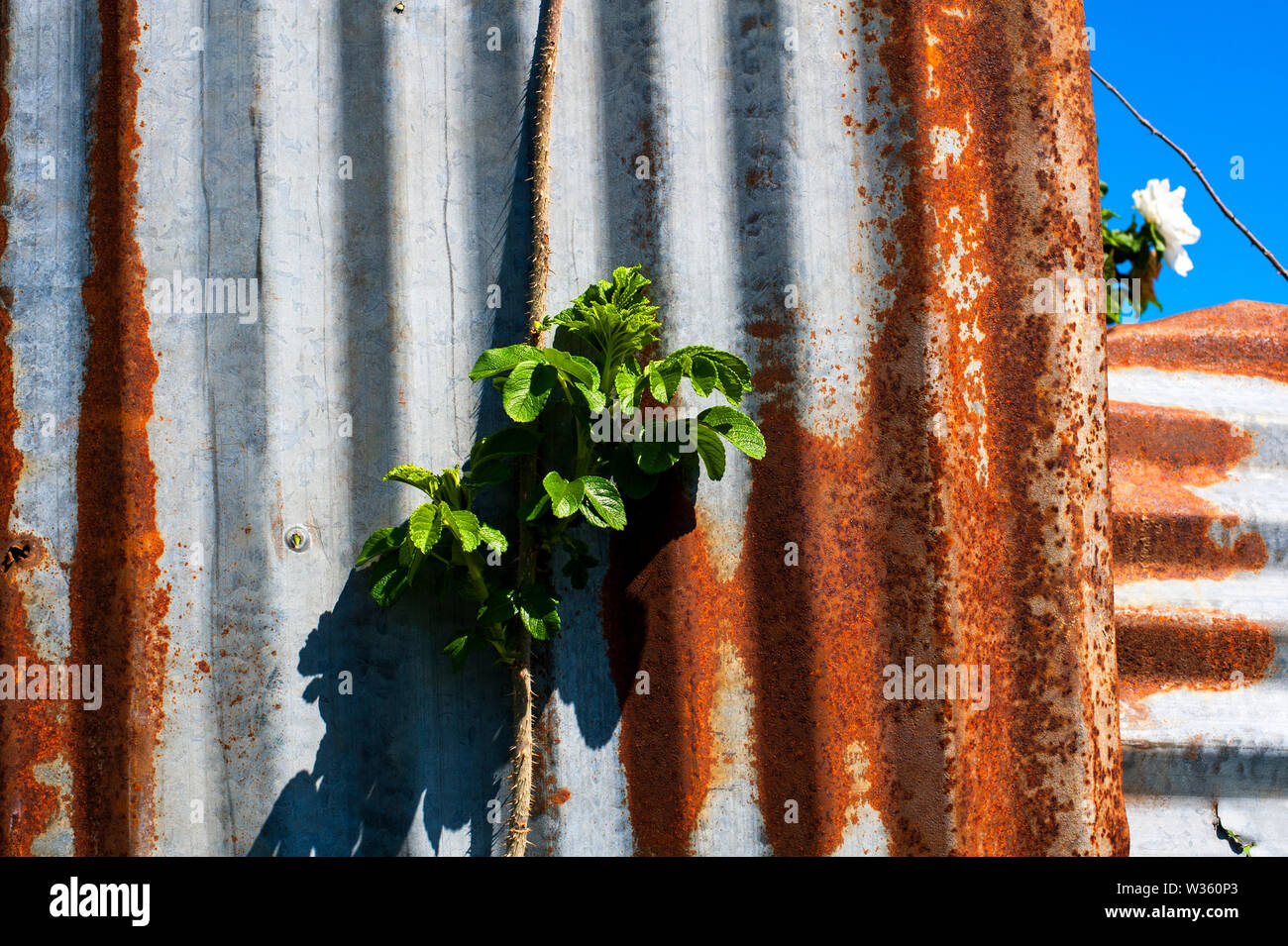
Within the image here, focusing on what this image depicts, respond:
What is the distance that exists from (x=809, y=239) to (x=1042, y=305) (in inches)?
20.8

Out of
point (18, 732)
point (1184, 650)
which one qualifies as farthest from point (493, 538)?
point (1184, 650)

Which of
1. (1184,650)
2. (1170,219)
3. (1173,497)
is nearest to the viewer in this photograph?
(1184,650)

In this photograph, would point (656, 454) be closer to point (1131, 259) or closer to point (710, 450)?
point (710, 450)

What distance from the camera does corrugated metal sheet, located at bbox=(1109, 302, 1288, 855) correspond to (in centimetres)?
199

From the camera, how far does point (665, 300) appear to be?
5.38 feet

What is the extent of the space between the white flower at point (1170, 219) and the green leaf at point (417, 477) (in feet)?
7.63

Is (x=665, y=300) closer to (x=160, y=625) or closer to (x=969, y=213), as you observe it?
(x=969, y=213)

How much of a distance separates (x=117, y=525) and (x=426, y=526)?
72 cm

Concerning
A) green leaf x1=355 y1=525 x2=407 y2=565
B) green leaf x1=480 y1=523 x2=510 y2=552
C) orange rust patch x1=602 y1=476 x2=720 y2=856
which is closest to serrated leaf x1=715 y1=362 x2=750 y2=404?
orange rust patch x1=602 y1=476 x2=720 y2=856

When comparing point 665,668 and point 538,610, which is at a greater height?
point 538,610

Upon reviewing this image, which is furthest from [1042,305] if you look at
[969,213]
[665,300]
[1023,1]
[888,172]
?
[665,300]

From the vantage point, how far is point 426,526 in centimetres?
143

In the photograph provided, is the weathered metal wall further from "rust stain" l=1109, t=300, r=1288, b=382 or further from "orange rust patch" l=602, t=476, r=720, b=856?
"rust stain" l=1109, t=300, r=1288, b=382

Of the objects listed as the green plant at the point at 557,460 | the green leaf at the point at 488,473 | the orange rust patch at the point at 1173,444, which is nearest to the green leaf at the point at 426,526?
the green plant at the point at 557,460
